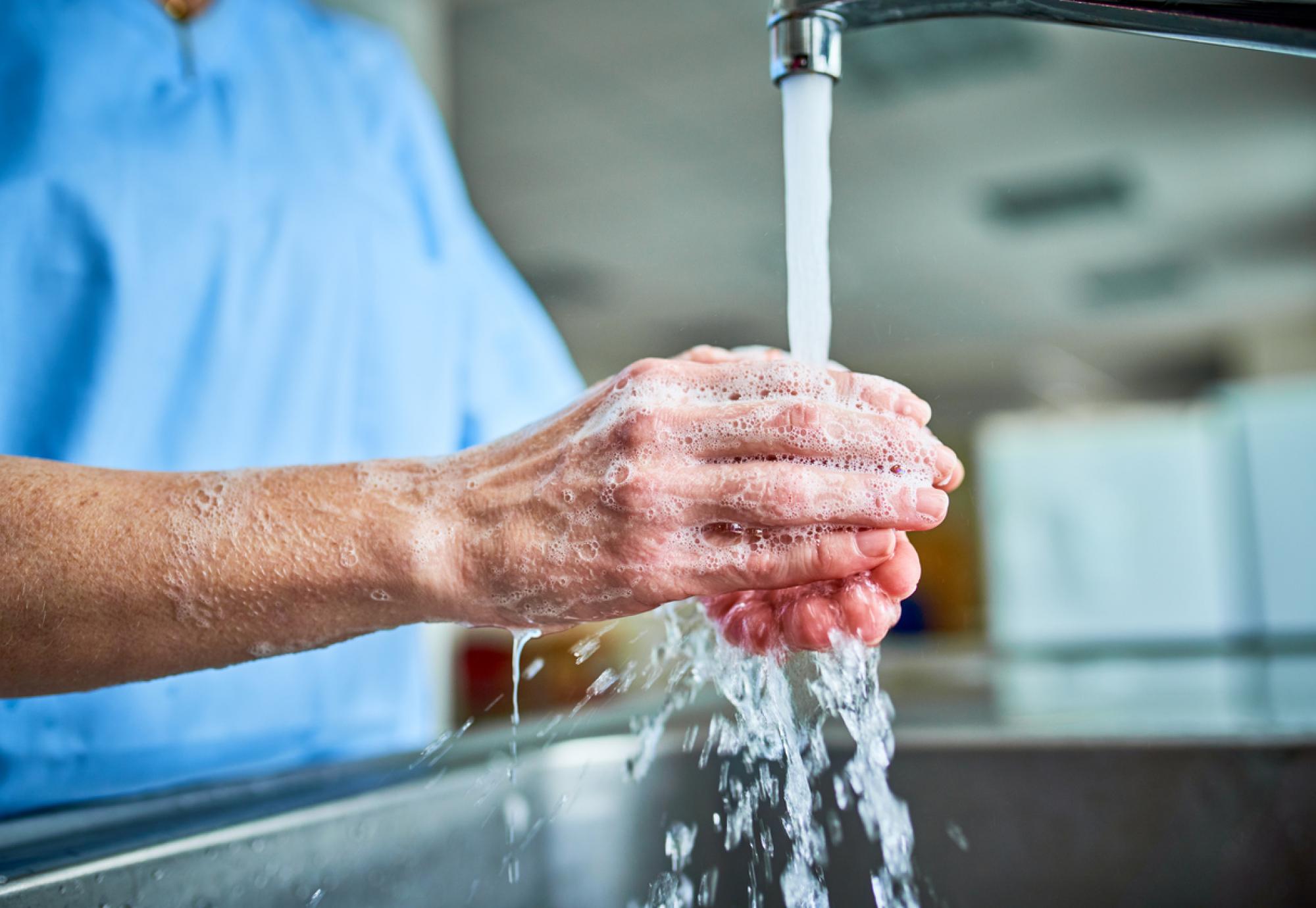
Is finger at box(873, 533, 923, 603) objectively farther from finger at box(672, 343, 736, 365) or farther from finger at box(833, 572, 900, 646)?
finger at box(672, 343, 736, 365)

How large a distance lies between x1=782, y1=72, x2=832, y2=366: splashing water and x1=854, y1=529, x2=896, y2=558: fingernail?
0.08 m

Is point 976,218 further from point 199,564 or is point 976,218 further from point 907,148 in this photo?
point 199,564

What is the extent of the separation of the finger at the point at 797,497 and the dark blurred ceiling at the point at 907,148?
0.20 m

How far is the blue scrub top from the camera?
0.71m

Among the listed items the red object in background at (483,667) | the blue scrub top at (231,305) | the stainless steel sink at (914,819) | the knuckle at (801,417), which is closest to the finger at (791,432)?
the knuckle at (801,417)

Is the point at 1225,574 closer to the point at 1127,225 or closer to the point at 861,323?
the point at 861,323

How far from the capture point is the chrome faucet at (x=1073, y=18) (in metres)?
0.40

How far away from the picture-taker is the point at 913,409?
Result: 43 cm

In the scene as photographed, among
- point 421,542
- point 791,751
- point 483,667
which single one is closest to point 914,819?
point 791,751

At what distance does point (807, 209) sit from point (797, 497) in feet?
0.46

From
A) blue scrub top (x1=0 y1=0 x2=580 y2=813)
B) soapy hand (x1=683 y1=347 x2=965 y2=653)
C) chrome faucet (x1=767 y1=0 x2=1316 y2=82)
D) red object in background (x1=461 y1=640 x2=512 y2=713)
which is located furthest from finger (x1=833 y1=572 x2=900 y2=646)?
red object in background (x1=461 y1=640 x2=512 y2=713)

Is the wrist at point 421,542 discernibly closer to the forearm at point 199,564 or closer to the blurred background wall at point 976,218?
the forearm at point 199,564

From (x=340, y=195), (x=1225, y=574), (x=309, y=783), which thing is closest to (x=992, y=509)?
(x=1225, y=574)

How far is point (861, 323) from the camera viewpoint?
0.51 metres
